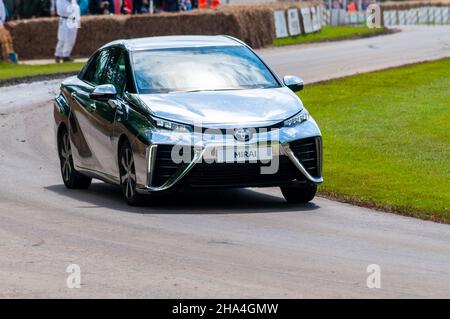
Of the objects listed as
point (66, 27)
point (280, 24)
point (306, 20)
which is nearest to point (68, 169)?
point (66, 27)

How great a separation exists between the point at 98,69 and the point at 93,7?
1130 inches

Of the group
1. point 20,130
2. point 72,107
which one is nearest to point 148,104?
→ point 72,107

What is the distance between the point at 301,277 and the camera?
9461mm

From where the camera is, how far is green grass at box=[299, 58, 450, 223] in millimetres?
14305

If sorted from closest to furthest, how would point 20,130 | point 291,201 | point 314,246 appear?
point 314,246 < point 291,201 < point 20,130

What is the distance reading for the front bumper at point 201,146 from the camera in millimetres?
12875

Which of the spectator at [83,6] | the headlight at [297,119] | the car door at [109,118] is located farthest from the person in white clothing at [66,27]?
the headlight at [297,119]

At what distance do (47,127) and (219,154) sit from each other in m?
9.59

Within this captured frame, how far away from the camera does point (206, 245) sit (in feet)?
36.0

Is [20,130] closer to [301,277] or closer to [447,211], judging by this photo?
[447,211]

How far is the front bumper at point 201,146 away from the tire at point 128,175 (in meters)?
0.17

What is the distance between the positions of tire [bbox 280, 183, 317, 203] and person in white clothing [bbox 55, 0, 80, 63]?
2351 cm
